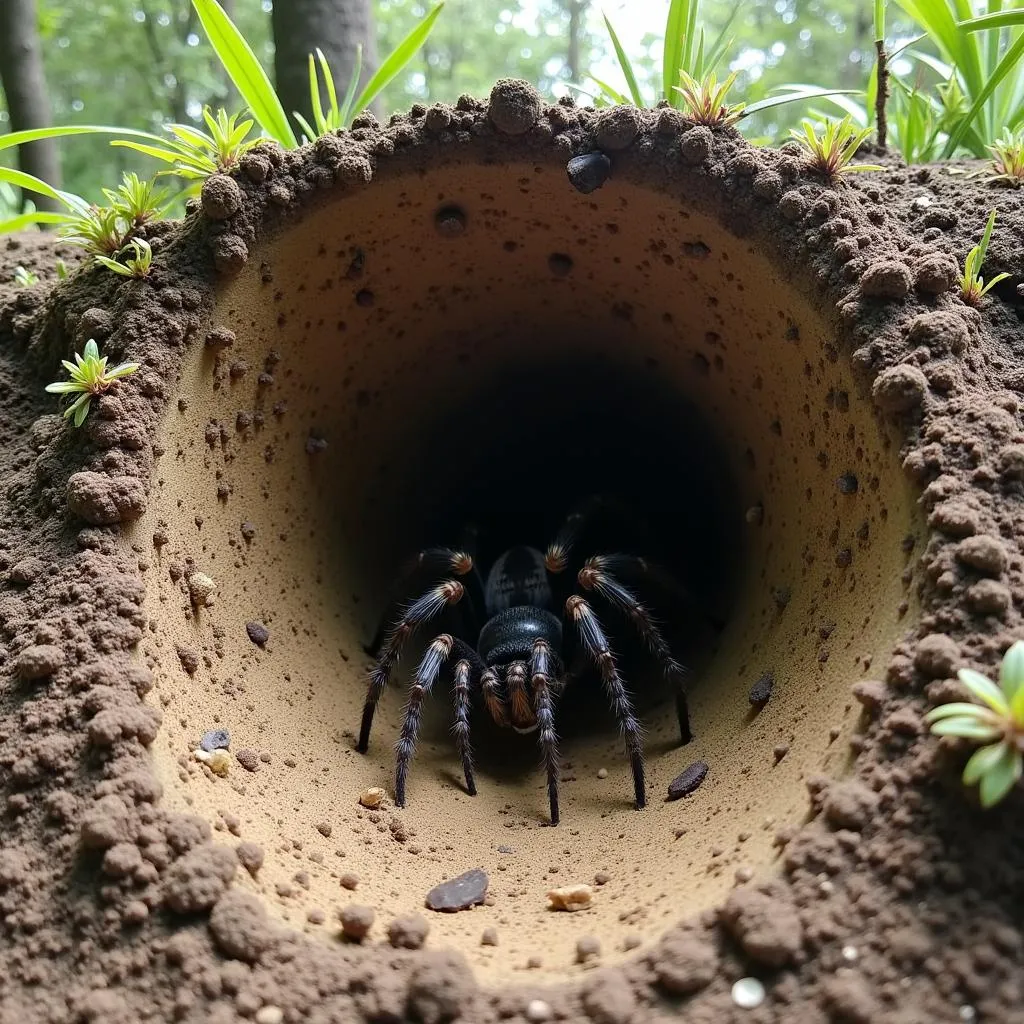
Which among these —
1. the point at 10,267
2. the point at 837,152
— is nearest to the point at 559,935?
the point at 837,152

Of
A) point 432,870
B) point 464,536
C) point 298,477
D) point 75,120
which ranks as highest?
point 75,120

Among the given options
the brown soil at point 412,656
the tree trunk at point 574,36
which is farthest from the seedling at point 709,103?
the tree trunk at point 574,36

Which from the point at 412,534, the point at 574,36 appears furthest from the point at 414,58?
A: the point at 412,534

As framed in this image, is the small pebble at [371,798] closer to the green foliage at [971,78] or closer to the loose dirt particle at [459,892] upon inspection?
the loose dirt particle at [459,892]

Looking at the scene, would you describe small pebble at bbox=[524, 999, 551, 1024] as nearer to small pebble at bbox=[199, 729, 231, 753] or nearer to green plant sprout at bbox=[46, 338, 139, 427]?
small pebble at bbox=[199, 729, 231, 753]

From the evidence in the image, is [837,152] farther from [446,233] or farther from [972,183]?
[446,233]

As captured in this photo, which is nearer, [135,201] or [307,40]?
[135,201]

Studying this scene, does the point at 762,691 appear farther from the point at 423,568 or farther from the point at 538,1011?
the point at 423,568
